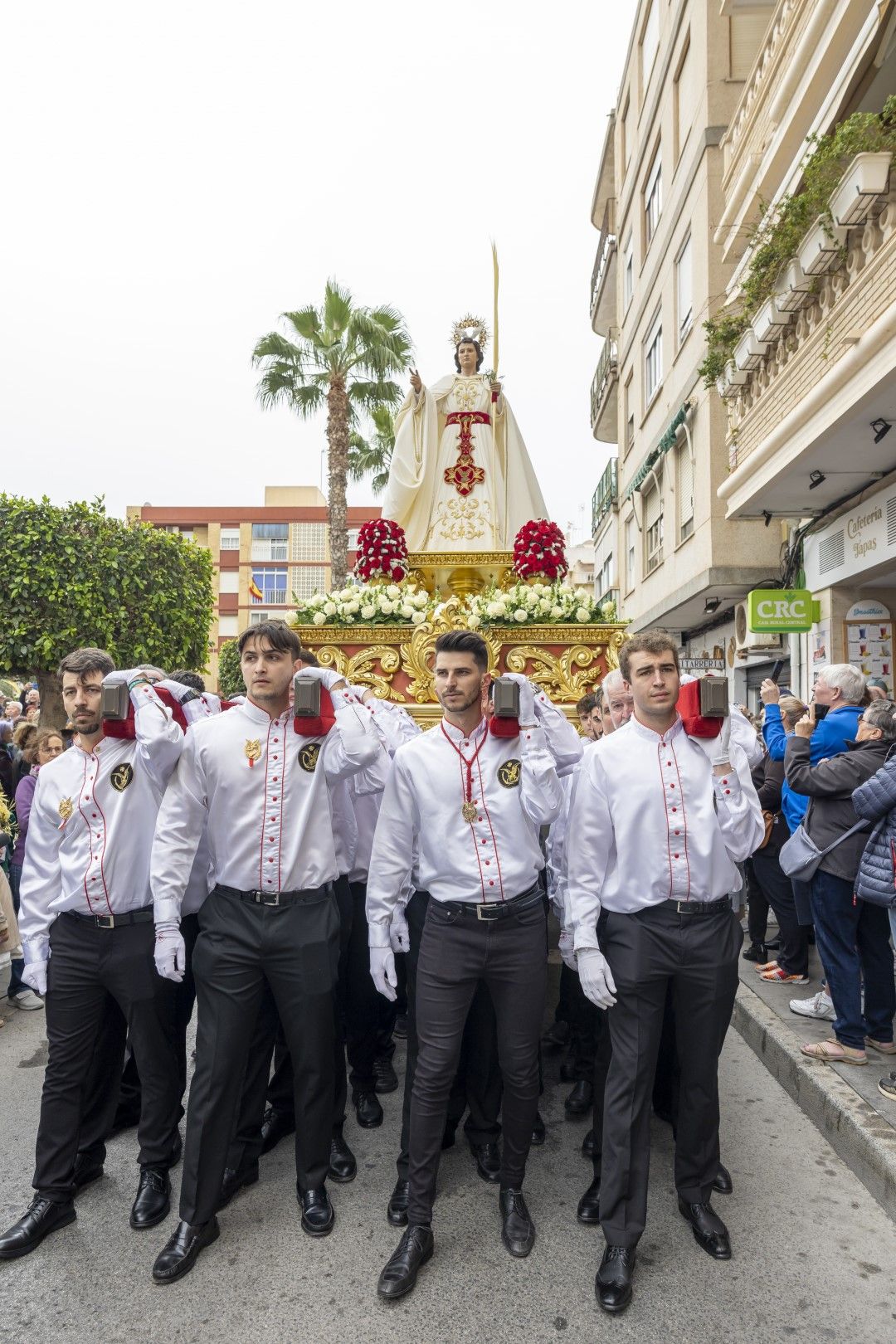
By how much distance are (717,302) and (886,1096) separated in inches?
526

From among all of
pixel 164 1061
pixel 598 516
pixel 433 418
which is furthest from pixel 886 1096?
pixel 598 516

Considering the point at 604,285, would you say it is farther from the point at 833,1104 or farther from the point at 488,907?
the point at 488,907

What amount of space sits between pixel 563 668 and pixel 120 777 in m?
3.37

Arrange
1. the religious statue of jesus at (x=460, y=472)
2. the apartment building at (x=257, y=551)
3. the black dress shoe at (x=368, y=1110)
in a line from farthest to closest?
1. the apartment building at (x=257, y=551)
2. the religious statue of jesus at (x=460, y=472)
3. the black dress shoe at (x=368, y=1110)

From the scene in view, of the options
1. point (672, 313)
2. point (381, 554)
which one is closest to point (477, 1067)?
point (381, 554)

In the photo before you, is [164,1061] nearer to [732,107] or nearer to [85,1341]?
[85,1341]

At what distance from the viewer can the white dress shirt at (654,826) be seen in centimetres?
309

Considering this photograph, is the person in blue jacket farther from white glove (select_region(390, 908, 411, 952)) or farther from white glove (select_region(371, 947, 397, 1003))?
white glove (select_region(371, 947, 397, 1003))

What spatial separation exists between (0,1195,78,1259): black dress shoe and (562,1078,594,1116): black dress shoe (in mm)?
2242

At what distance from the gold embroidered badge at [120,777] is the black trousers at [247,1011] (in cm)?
61

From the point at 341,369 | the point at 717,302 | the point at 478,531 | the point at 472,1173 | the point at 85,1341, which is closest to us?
the point at 85,1341

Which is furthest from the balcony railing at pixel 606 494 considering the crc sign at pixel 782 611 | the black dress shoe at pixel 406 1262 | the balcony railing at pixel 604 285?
the black dress shoe at pixel 406 1262

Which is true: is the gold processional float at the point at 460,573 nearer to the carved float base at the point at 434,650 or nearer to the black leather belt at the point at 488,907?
the carved float base at the point at 434,650

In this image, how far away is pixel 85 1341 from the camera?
2.60m
